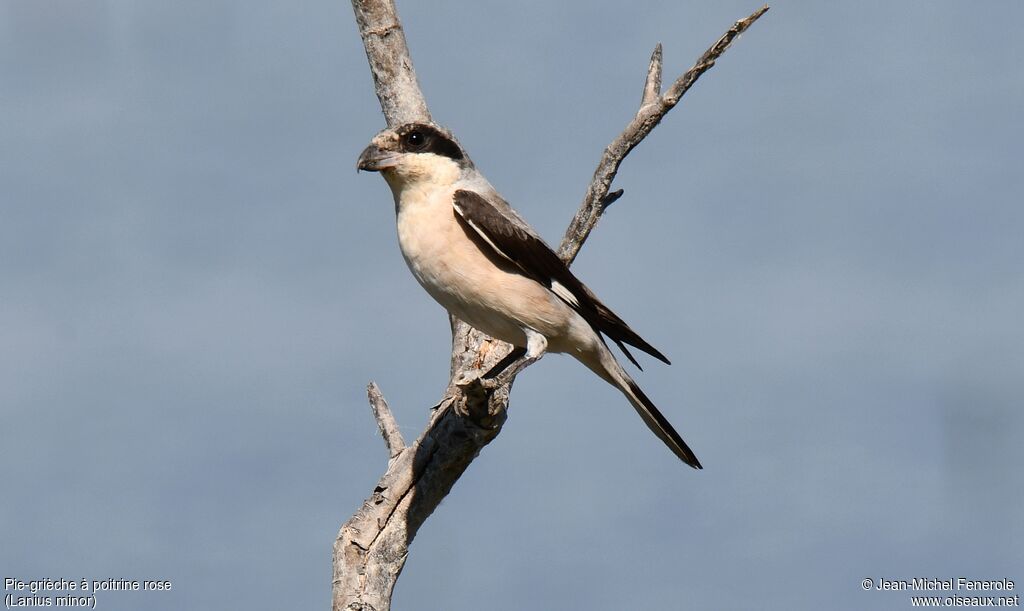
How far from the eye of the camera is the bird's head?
654 centimetres

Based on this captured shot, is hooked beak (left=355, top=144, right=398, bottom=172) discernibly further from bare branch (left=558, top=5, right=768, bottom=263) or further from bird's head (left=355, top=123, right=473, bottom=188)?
bare branch (left=558, top=5, right=768, bottom=263)

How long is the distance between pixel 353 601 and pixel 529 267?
2114 millimetres

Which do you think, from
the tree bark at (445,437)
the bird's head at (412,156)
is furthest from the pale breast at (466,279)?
the tree bark at (445,437)

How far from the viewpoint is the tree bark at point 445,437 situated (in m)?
5.93

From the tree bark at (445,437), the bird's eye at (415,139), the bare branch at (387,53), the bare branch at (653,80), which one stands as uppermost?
the bare branch at (387,53)

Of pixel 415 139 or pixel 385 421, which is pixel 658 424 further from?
pixel 415 139

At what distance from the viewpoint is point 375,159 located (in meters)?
6.53

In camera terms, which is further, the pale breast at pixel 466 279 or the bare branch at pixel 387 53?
the bare branch at pixel 387 53

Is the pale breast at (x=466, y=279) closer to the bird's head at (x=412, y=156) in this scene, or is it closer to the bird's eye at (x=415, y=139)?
the bird's head at (x=412, y=156)

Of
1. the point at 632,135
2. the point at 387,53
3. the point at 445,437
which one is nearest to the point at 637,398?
the point at 445,437

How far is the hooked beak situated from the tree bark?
1.29 metres

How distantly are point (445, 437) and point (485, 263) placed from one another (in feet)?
3.29

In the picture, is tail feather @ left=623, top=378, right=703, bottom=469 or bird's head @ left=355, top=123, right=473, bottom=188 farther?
tail feather @ left=623, top=378, right=703, bottom=469

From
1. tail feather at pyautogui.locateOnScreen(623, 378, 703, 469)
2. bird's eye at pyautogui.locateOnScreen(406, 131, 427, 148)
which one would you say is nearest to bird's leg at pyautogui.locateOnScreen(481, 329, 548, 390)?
tail feather at pyautogui.locateOnScreen(623, 378, 703, 469)
